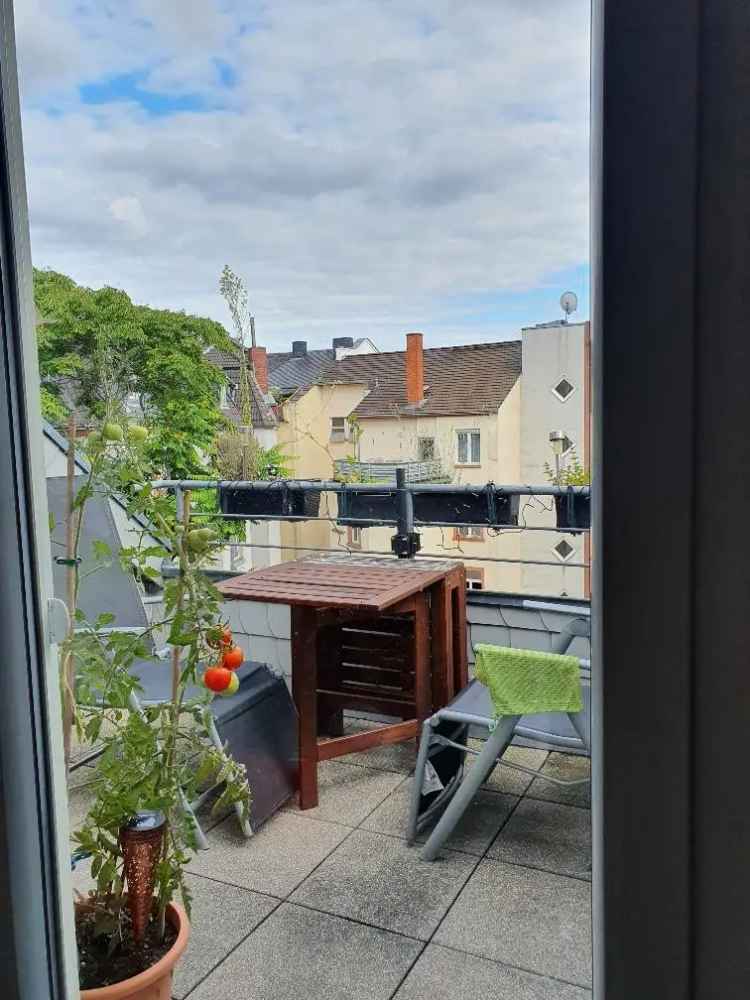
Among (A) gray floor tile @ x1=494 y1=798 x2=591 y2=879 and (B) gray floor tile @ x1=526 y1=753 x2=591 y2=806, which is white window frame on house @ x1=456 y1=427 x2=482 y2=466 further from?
(A) gray floor tile @ x1=494 y1=798 x2=591 y2=879

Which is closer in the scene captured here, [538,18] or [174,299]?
[538,18]

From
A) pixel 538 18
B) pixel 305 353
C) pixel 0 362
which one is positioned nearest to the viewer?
pixel 0 362

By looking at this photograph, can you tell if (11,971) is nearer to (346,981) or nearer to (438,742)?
(346,981)

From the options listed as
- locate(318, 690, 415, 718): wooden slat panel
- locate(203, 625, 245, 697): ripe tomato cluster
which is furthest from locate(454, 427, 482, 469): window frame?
locate(203, 625, 245, 697): ripe tomato cluster

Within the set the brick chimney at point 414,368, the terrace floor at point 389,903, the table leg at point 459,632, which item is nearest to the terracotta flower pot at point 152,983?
the terrace floor at point 389,903

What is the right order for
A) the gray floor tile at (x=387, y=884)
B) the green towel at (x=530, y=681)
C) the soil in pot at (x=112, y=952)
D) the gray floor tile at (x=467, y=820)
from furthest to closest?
1. the gray floor tile at (x=467, y=820)
2. the green towel at (x=530, y=681)
3. the gray floor tile at (x=387, y=884)
4. the soil in pot at (x=112, y=952)

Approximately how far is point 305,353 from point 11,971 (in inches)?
92.7

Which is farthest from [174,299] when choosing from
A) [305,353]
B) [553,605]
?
[553,605]

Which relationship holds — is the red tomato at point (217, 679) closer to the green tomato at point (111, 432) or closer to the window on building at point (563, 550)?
the green tomato at point (111, 432)

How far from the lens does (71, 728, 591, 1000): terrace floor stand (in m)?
1.60

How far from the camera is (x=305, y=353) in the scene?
304 centimetres

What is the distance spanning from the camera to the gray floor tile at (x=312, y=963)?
1578mm

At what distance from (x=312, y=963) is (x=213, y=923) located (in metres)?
0.28

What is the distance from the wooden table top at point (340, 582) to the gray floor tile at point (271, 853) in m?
0.64
